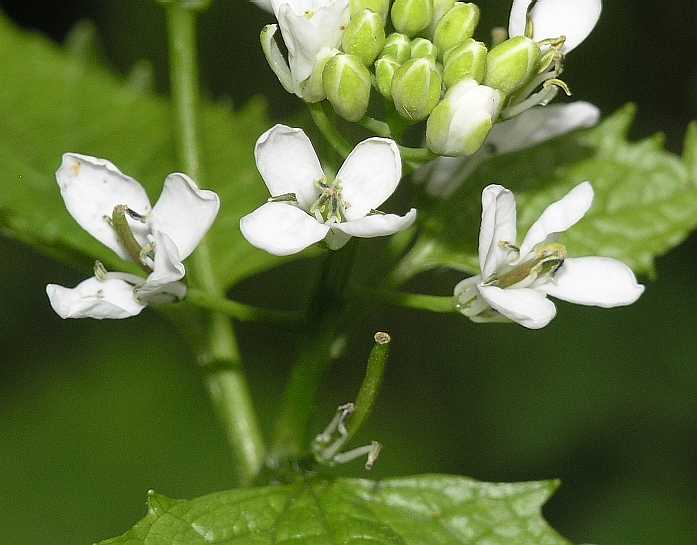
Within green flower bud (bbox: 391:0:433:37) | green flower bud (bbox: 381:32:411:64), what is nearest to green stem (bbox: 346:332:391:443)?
green flower bud (bbox: 381:32:411:64)

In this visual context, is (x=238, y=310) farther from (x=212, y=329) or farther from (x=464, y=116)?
(x=464, y=116)

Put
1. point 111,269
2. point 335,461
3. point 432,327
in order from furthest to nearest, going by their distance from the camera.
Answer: point 432,327
point 111,269
point 335,461

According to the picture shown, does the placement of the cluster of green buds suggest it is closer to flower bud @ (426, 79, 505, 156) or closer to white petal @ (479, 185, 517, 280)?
flower bud @ (426, 79, 505, 156)

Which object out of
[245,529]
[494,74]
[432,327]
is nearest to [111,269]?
[245,529]

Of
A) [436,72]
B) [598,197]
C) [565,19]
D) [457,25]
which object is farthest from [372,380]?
[598,197]

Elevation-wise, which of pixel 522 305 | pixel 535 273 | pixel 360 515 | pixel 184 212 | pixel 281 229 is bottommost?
pixel 360 515

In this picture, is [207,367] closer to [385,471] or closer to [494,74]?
[494,74]

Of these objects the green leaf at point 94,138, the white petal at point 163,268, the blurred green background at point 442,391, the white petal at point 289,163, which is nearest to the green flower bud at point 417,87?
the white petal at point 289,163
